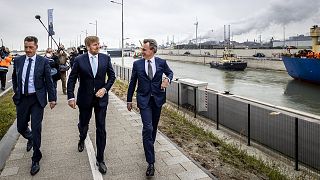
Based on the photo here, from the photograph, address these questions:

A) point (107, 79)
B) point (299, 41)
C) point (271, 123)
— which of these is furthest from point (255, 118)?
point (299, 41)

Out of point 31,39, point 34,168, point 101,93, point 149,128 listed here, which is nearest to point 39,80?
point 31,39

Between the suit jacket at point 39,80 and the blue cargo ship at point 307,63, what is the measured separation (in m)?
35.8

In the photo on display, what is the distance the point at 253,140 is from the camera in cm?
827

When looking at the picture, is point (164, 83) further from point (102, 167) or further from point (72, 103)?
point (102, 167)

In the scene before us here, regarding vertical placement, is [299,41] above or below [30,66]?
above

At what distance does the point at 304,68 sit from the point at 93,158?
3798 centimetres

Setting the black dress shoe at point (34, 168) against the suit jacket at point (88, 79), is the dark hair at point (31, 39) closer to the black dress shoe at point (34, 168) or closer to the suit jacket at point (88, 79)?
the suit jacket at point (88, 79)

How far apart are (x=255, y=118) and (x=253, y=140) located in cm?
56

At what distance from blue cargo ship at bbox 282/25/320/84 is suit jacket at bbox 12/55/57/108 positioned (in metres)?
35.8

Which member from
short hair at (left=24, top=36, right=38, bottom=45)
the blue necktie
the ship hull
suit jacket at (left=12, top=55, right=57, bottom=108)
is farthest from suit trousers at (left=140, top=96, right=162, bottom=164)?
the ship hull

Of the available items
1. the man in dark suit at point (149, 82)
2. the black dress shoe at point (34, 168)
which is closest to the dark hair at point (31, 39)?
the man in dark suit at point (149, 82)

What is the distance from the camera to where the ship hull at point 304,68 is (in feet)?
120

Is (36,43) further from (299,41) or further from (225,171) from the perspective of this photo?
(299,41)

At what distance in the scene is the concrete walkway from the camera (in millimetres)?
4755
